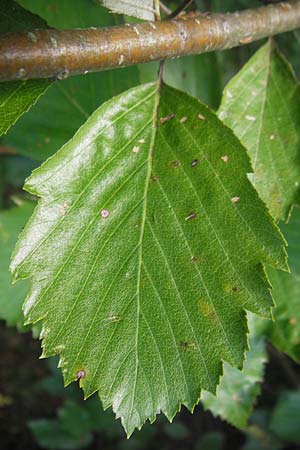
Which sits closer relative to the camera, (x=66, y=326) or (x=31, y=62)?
(x=31, y=62)

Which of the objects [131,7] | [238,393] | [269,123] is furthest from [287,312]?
[131,7]

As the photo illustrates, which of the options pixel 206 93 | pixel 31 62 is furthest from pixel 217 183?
pixel 206 93

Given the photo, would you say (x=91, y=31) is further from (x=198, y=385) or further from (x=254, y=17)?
(x=198, y=385)

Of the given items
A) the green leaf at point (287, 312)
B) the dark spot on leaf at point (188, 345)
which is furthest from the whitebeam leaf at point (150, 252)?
the green leaf at point (287, 312)

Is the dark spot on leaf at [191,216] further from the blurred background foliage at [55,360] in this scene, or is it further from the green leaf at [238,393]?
the green leaf at [238,393]

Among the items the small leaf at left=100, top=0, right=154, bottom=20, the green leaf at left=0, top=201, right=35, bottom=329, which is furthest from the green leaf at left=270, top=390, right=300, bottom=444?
the small leaf at left=100, top=0, right=154, bottom=20
